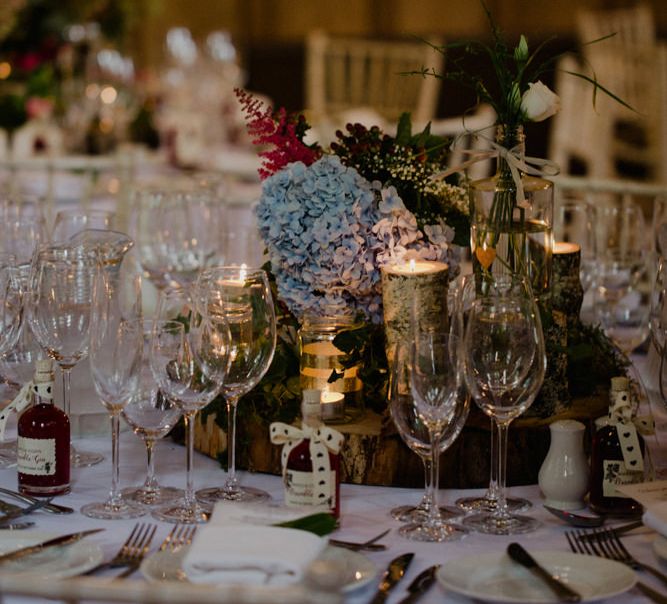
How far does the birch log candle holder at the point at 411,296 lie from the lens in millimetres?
1727

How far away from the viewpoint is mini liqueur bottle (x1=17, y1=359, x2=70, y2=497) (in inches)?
64.5

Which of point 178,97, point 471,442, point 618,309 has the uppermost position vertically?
point 178,97

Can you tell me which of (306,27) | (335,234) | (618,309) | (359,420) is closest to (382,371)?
(359,420)

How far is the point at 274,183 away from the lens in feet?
6.03

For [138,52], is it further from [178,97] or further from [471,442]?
[471,442]

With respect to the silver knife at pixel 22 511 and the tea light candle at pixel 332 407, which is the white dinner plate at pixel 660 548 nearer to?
the tea light candle at pixel 332 407

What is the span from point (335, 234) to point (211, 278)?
225 mm

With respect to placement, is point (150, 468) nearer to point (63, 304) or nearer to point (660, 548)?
point (63, 304)

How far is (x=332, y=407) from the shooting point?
1773mm

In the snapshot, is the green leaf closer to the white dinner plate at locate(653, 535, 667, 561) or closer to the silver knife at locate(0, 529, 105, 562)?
the silver knife at locate(0, 529, 105, 562)

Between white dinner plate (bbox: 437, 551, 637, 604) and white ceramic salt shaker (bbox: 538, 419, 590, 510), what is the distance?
224 mm

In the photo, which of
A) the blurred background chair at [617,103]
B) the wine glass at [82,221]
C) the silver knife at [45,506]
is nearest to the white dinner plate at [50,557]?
the silver knife at [45,506]

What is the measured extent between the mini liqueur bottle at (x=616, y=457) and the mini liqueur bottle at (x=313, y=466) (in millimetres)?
346

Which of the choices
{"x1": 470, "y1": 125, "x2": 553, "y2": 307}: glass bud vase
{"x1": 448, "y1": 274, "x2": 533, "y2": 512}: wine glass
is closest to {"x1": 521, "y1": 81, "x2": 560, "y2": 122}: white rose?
{"x1": 470, "y1": 125, "x2": 553, "y2": 307}: glass bud vase
